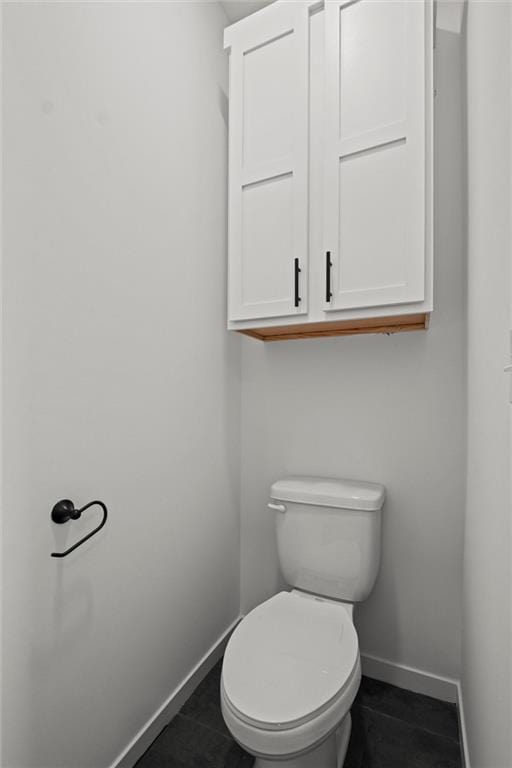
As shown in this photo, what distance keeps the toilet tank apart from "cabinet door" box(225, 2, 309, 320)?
684mm

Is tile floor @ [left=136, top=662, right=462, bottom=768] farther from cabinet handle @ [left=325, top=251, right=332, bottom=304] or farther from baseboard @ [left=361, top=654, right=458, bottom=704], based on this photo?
cabinet handle @ [left=325, top=251, right=332, bottom=304]

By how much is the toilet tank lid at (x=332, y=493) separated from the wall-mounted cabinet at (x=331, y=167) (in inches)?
23.7

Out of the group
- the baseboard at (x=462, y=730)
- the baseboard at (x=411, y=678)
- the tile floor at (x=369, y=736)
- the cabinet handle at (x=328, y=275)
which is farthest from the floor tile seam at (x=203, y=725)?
the cabinet handle at (x=328, y=275)

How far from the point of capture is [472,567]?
44.2 inches

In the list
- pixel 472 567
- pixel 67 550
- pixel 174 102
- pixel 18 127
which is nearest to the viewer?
pixel 18 127

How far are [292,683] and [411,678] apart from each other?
2.63 ft

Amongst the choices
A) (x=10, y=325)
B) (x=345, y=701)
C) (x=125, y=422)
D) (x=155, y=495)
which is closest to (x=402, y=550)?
(x=345, y=701)

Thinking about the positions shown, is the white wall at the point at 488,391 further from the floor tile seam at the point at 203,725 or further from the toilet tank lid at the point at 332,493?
the floor tile seam at the point at 203,725

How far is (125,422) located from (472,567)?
3.59 feet

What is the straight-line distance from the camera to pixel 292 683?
977mm

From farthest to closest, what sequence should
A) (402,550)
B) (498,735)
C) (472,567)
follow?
1. (402,550)
2. (472,567)
3. (498,735)

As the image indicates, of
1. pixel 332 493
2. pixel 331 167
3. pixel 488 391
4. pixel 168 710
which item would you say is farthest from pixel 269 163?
pixel 168 710

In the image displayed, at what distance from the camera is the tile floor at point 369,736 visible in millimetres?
1202

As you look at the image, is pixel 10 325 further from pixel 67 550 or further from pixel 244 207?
pixel 244 207
